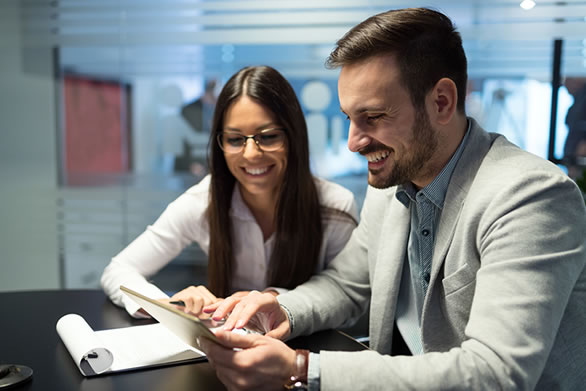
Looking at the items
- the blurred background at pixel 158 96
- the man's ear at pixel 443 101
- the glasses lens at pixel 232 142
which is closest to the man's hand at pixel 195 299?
the glasses lens at pixel 232 142

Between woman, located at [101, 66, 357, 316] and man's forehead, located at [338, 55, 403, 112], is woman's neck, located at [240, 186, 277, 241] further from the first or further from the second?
man's forehead, located at [338, 55, 403, 112]

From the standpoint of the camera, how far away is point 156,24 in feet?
11.6

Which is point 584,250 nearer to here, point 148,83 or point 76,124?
point 148,83

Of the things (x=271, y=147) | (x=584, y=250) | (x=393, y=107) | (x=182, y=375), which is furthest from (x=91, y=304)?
(x=584, y=250)

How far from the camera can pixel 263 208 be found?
2.09m

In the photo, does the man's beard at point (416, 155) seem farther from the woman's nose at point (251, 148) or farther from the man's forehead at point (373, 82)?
the woman's nose at point (251, 148)

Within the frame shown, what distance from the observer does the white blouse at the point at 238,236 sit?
1.98 metres

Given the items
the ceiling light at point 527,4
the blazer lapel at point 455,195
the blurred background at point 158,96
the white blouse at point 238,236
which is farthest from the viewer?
the blurred background at point 158,96

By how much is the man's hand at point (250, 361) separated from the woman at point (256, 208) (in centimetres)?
91

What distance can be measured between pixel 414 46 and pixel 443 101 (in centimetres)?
15

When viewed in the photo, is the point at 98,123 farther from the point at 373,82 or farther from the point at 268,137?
the point at 373,82

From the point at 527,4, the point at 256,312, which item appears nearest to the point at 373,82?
the point at 256,312

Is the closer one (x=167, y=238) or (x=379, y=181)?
(x=379, y=181)

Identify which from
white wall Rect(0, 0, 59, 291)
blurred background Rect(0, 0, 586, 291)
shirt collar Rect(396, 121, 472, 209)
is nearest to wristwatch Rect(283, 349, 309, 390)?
shirt collar Rect(396, 121, 472, 209)
